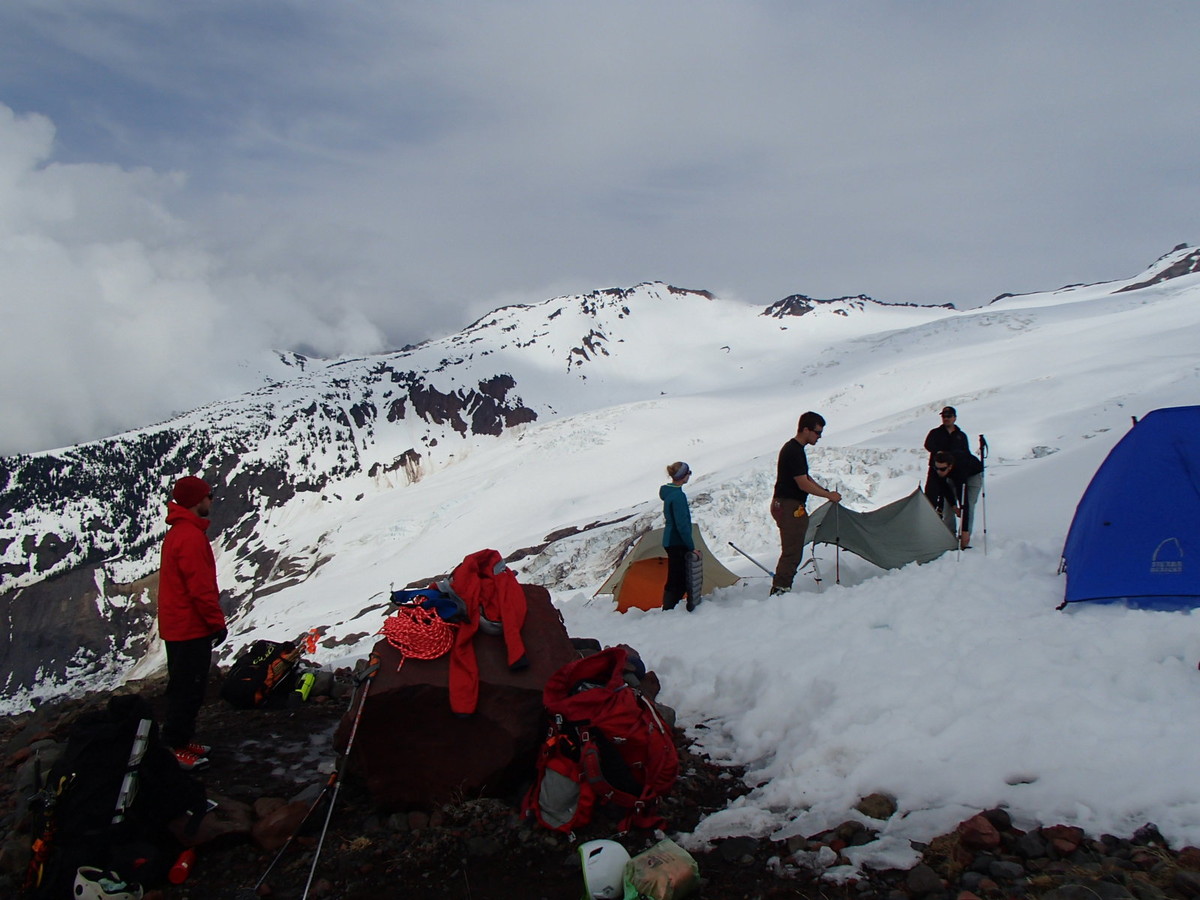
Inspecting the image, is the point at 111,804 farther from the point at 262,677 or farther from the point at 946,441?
the point at 946,441

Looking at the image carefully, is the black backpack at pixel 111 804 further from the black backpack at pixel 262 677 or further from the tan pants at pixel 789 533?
the tan pants at pixel 789 533

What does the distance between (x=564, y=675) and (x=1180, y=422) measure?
6.82m

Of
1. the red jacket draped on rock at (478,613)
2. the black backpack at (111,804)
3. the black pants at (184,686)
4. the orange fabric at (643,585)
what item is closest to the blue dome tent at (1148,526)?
the red jacket draped on rock at (478,613)

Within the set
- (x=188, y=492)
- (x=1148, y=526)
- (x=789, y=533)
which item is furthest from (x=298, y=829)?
(x=1148, y=526)

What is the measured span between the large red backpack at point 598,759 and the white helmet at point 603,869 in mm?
588

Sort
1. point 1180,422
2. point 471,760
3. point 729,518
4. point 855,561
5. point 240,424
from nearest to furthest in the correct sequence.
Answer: point 471,760 → point 1180,422 → point 855,561 → point 729,518 → point 240,424

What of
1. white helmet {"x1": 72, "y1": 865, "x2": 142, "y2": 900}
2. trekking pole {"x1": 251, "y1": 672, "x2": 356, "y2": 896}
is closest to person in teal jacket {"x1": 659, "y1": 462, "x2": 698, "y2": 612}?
trekking pole {"x1": 251, "y1": 672, "x2": 356, "y2": 896}

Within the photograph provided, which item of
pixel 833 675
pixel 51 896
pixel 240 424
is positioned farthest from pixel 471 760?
pixel 240 424

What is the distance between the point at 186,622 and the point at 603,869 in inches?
189

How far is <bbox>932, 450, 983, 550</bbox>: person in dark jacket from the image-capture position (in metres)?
10.6

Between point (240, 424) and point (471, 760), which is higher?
point (240, 424)

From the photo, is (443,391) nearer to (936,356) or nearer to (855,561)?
(936,356)

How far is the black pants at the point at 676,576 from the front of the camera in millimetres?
10188

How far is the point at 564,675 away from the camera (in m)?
5.30
